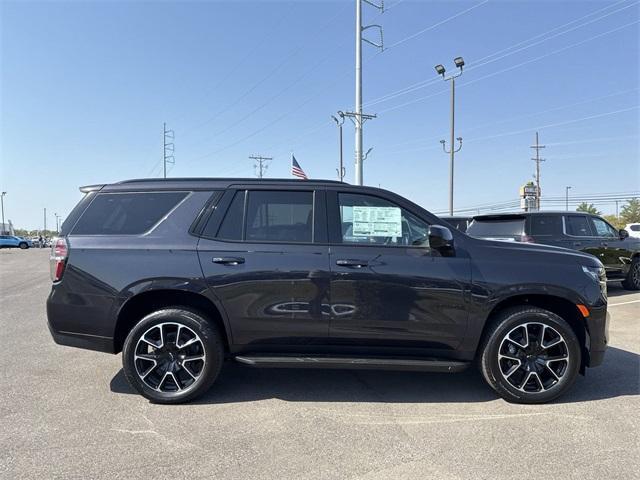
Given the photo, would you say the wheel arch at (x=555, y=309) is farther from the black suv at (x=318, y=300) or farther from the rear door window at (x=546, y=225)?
the rear door window at (x=546, y=225)

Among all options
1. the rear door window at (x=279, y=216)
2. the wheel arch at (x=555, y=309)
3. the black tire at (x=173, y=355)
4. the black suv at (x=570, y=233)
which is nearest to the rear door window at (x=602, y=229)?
the black suv at (x=570, y=233)

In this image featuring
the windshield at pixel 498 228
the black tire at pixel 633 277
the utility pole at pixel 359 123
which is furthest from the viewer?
the utility pole at pixel 359 123

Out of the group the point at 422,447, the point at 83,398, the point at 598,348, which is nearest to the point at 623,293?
the point at 598,348

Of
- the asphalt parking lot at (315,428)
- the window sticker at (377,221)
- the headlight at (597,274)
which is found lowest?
the asphalt parking lot at (315,428)

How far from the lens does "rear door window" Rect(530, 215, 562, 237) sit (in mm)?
9195

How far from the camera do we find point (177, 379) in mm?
3816

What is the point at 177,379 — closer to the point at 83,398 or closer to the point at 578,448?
the point at 83,398

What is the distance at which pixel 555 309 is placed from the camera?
401 cm

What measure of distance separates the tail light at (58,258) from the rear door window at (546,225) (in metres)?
8.47

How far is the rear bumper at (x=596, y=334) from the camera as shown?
383 centimetres

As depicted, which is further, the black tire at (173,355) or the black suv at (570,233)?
the black suv at (570,233)

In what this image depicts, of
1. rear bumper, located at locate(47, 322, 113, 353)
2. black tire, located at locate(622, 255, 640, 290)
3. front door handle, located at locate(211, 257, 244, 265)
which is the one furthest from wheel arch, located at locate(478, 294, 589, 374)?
black tire, located at locate(622, 255, 640, 290)

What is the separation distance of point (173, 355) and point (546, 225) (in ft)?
27.0

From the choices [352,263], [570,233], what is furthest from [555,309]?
[570,233]
